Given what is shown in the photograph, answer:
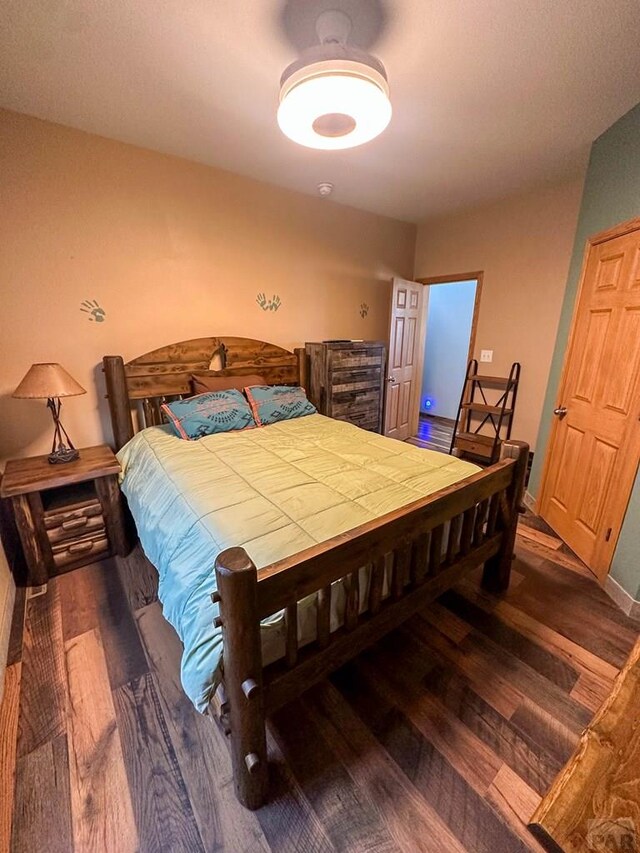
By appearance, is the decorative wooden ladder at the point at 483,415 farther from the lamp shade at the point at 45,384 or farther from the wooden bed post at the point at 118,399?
the lamp shade at the point at 45,384

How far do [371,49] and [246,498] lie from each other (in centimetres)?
207

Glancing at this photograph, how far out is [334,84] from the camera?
4.23 feet

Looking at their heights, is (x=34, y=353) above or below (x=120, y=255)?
below

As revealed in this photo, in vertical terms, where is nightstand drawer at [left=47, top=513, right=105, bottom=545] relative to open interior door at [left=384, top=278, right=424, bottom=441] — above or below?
below

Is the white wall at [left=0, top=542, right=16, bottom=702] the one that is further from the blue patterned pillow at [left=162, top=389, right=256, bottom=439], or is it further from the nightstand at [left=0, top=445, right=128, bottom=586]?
the blue patterned pillow at [left=162, top=389, right=256, bottom=439]

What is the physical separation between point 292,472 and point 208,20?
6.38ft

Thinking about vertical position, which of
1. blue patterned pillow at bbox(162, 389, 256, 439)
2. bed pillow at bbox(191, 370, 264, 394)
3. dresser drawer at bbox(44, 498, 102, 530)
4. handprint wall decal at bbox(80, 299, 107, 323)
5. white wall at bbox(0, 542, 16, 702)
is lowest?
white wall at bbox(0, 542, 16, 702)

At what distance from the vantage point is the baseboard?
1.81 meters

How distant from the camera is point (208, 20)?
1.38m

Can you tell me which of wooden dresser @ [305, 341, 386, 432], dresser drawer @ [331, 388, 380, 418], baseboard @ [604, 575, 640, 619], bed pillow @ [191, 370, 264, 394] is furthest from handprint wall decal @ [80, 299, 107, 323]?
baseboard @ [604, 575, 640, 619]

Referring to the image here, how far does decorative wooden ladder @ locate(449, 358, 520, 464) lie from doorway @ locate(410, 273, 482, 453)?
0.74 meters

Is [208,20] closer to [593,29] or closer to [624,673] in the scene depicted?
[593,29]

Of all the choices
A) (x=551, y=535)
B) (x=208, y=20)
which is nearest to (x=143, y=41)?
(x=208, y=20)

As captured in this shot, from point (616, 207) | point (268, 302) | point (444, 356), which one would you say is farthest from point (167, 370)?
point (444, 356)
